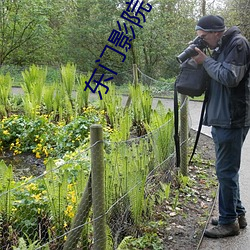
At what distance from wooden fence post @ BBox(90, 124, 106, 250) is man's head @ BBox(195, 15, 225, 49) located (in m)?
1.28

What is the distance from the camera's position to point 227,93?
3.03 metres

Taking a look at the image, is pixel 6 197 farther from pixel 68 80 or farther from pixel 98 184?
pixel 68 80

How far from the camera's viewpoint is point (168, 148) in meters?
4.35

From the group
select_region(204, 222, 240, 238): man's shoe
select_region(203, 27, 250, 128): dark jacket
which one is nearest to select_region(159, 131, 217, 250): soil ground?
select_region(204, 222, 240, 238): man's shoe

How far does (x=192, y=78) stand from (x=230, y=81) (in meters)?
0.40

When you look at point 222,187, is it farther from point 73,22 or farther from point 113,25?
point 73,22

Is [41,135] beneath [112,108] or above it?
beneath

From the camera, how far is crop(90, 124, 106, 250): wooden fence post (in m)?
2.40

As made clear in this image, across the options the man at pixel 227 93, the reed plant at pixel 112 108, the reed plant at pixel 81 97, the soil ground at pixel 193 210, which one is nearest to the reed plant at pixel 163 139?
the soil ground at pixel 193 210

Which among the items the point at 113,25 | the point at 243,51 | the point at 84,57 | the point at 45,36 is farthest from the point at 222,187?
the point at 45,36

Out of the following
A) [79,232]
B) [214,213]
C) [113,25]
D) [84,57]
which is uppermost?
[113,25]

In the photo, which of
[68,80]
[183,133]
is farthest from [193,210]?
[68,80]

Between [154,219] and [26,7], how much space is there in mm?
13582

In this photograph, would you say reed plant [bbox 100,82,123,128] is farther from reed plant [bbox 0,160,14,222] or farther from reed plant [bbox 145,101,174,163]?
reed plant [bbox 0,160,14,222]
